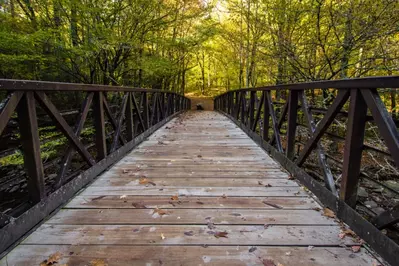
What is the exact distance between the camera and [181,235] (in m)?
Result: 1.69

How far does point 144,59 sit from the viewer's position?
8758 mm

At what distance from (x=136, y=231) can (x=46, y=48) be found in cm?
711

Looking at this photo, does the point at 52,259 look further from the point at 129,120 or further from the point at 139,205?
the point at 129,120

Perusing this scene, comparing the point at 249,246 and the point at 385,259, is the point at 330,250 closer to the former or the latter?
the point at 385,259

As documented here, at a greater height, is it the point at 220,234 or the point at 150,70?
the point at 150,70

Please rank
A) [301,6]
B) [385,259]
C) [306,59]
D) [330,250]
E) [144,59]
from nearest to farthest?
1. [385,259]
2. [330,250]
3. [301,6]
4. [306,59]
5. [144,59]

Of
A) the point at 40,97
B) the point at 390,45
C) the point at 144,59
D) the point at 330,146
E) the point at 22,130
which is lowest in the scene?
the point at 330,146

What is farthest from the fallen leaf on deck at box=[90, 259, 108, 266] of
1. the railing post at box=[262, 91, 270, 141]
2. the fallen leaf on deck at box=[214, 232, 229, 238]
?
the railing post at box=[262, 91, 270, 141]

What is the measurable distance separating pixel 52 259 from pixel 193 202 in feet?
3.64

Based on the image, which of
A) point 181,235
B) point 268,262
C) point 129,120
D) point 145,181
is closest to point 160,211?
point 181,235

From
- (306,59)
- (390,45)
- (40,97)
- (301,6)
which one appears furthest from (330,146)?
(40,97)

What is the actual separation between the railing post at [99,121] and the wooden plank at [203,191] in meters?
0.67

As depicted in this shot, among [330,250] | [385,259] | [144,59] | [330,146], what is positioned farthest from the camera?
[144,59]

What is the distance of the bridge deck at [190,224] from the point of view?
1479mm
